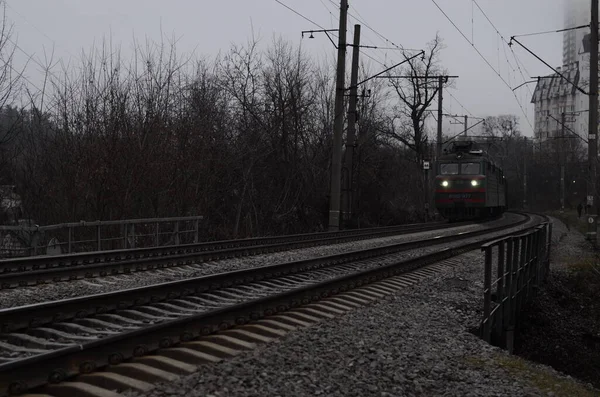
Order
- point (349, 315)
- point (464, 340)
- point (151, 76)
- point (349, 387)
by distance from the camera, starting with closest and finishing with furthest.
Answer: point (349, 387) → point (464, 340) → point (349, 315) → point (151, 76)

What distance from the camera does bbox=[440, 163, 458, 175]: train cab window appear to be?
32469 millimetres

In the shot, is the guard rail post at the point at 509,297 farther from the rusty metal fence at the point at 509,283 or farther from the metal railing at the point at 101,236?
the metal railing at the point at 101,236

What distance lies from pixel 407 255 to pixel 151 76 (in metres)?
9.93

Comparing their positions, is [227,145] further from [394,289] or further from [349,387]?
[349,387]

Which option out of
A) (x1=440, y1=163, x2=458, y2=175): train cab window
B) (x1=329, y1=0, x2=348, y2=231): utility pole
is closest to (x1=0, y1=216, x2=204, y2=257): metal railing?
(x1=329, y1=0, x2=348, y2=231): utility pole

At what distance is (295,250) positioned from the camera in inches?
623

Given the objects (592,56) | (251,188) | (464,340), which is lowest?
(464,340)

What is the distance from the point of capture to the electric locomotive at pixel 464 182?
31656mm

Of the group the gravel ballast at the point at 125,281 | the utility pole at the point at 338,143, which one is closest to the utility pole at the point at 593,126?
the utility pole at the point at 338,143

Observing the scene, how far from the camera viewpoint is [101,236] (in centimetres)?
1664

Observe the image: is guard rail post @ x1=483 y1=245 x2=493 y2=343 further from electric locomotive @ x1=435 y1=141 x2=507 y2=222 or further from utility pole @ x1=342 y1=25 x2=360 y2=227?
electric locomotive @ x1=435 y1=141 x2=507 y2=222

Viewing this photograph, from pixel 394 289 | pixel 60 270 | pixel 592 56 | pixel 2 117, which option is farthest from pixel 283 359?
pixel 592 56

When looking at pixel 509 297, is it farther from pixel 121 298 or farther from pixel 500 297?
pixel 121 298

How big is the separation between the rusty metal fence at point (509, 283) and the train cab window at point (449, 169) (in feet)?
59.7
